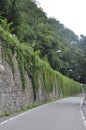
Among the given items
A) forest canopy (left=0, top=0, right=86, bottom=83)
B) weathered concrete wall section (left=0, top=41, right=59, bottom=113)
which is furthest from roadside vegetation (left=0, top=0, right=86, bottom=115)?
weathered concrete wall section (left=0, top=41, right=59, bottom=113)

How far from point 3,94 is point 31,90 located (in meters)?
12.8

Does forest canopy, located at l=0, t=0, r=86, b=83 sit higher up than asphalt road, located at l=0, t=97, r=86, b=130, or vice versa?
forest canopy, located at l=0, t=0, r=86, b=83

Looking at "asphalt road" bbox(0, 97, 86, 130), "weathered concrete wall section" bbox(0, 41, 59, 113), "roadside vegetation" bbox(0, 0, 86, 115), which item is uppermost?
"roadside vegetation" bbox(0, 0, 86, 115)

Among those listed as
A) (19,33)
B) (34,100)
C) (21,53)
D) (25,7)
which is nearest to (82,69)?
(19,33)

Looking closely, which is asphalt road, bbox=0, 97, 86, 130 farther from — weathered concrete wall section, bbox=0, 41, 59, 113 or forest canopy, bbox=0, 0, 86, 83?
forest canopy, bbox=0, 0, 86, 83

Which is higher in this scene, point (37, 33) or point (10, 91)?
point (37, 33)

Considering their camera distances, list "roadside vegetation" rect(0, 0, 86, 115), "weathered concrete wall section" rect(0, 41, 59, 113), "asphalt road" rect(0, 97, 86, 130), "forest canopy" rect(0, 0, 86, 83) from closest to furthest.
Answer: "asphalt road" rect(0, 97, 86, 130) → "weathered concrete wall section" rect(0, 41, 59, 113) → "roadside vegetation" rect(0, 0, 86, 115) → "forest canopy" rect(0, 0, 86, 83)

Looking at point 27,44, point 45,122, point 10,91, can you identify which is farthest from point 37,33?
point 45,122

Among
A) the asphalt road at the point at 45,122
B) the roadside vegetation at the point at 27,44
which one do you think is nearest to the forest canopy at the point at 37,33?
the roadside vegetation at the point at 27,44

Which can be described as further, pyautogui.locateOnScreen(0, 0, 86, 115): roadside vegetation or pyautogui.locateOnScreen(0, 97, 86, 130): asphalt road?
pyautogui.locateOnScreen(0, 0, 86, 115): roadside vegetation

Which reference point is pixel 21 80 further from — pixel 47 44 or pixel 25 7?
pixel 47 44

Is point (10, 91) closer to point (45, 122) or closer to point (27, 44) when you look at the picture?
point (45, 122)

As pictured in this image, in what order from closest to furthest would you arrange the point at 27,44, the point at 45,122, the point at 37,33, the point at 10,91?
the point at 45,122
the point at 10,91
the point at 27,44
the point at 37,33

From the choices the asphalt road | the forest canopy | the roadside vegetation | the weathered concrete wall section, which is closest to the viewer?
the asphalt road
